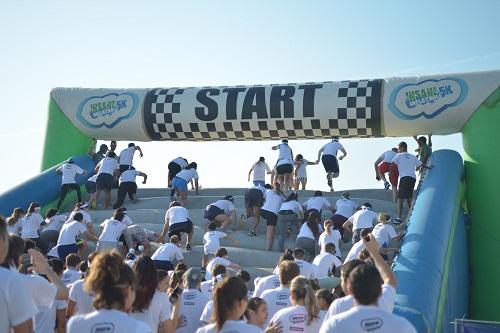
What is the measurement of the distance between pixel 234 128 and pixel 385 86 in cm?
339

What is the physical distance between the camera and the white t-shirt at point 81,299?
6461 mm

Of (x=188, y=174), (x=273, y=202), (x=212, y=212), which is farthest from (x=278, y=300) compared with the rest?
(x=188, y=174)

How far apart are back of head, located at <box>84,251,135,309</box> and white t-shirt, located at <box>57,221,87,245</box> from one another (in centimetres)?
835

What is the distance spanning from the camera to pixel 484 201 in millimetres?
13367

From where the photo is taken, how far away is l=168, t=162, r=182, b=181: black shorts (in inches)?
640

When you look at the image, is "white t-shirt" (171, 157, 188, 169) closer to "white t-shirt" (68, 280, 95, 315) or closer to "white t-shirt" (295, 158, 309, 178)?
"white t-shirt" (295, 158, 309, 178)

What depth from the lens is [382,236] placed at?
10570 mm

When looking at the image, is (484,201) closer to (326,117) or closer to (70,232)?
(326,117)

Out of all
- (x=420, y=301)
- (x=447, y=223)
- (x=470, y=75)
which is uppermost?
(x=470, y=75)

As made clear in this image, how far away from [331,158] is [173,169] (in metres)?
3.41

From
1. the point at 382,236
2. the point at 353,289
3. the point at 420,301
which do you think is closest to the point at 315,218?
the point at 382,236

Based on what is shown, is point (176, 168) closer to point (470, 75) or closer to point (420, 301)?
point (470, 75)

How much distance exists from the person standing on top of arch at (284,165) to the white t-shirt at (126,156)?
315 cm

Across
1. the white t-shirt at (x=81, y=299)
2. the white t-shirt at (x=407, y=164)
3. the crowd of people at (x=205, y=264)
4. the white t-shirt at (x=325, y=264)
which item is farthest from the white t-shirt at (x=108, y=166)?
the white t-shirt at (x=81, y=299)
